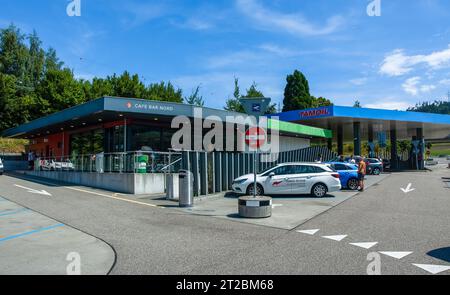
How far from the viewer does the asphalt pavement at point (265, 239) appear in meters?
6.12

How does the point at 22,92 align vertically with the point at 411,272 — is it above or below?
above

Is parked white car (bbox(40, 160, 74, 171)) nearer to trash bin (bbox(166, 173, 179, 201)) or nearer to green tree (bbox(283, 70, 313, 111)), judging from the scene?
trash bin (bbox(166, 173, 179, 201))

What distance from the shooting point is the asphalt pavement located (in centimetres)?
612

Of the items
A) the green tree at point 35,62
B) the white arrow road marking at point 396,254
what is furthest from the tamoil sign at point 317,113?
the green tree at point 35,62

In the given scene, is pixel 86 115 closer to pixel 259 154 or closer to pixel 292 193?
pixel 259 154

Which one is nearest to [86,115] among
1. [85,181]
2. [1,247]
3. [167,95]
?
[85,181]

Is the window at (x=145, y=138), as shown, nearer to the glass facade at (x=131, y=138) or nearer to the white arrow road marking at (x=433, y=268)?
the glass facade at (x=131, y=138)

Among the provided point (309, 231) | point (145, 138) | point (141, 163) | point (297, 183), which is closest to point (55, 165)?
point (145, 138)

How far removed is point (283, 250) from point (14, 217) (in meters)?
8.17

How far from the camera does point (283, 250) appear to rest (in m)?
7.15

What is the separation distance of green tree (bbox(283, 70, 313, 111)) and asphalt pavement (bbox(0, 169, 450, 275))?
183 ft

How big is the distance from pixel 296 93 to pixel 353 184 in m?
51.4
